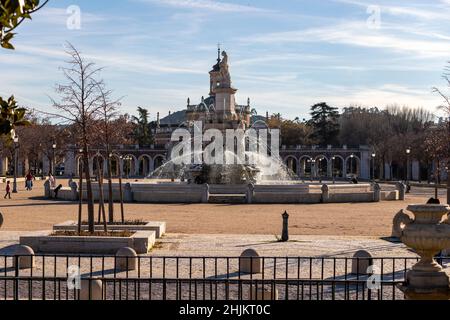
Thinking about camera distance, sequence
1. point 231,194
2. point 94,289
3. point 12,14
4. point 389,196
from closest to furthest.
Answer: point 12,14 → point 94,289 → point 231,194 → point 389,196

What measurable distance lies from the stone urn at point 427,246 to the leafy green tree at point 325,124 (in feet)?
381

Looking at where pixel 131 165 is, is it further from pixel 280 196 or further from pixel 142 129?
pixel 280 196

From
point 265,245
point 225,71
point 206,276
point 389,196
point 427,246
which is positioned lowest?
point 206,276

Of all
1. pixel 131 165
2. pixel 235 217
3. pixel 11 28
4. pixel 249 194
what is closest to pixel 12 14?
pixel 11 28

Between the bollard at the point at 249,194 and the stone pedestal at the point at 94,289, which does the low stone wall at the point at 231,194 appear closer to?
the bollard at the point at 249,194

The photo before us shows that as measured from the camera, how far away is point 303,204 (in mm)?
41500

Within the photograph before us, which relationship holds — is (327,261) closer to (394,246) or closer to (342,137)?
(394,246)

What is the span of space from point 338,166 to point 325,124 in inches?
355

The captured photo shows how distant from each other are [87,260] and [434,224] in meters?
10.9

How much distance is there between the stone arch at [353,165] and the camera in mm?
112287

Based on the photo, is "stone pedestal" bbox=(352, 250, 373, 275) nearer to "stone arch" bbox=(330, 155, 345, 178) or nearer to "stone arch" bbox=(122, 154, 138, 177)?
"stone arch" bbox=(330, 155, 345, 178)

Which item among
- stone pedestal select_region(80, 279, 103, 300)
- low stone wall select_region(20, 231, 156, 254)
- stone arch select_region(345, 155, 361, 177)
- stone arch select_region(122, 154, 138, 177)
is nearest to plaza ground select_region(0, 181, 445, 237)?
low stone wall select_region(20, 231, 156, 254)

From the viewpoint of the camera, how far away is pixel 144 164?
391ft

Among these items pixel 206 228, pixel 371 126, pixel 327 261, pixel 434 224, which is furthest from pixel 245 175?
pixel 371 126
